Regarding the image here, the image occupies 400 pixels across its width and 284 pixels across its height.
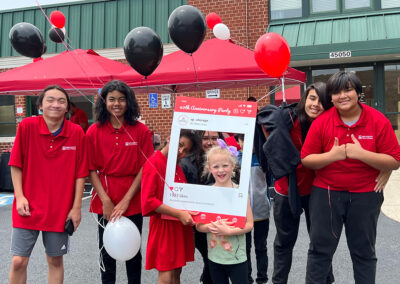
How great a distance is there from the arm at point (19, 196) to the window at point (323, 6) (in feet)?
28.8

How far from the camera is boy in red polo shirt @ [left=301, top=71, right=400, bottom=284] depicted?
2516 mm

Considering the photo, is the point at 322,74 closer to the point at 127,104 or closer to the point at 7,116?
the point at 127,104

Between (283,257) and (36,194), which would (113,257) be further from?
(283,257)

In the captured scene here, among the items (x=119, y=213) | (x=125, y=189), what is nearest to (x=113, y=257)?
(x=119, y=213)

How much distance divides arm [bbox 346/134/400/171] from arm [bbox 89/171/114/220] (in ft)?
5.96

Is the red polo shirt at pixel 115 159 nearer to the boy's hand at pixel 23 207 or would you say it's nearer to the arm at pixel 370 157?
the boy's hand at pixel 23 207

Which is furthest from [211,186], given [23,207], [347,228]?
[23,207]

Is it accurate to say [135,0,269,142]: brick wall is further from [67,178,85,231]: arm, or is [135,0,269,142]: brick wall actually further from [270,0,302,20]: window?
[67,178,85,231]: arm

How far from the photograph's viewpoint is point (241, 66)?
5.33 meters

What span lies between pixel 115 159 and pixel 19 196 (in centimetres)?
75

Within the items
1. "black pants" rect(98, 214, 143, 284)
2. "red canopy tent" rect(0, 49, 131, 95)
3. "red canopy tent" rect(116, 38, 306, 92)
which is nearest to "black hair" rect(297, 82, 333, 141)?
"black pants" rect(98, 214, 143, 284)

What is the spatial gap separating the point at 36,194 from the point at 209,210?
52.5 inches

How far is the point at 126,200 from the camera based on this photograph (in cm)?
294

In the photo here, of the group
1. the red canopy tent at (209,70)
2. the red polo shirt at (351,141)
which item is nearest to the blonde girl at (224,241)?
the red polo shirt at (351,141)
